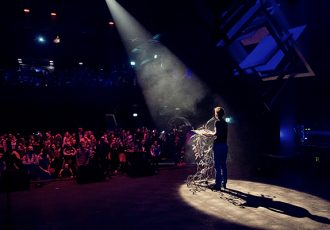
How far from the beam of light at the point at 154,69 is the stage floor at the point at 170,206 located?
8.20m

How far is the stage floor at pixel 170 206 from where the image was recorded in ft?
17.6

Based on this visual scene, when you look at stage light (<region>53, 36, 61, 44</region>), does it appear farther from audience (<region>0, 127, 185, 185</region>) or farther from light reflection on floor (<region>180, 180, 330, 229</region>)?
light reflection on floor (<region>180, 180, 330, 229</region>)

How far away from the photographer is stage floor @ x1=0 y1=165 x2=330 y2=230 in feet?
17.6

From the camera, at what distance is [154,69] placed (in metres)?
20.2

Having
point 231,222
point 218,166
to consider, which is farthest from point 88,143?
point 231,222

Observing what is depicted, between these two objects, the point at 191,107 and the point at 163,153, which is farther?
the point at 191,107

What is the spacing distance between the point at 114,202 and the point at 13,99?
12.3 meters

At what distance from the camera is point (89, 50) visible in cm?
2175

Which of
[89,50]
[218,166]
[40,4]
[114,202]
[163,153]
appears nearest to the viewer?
[114,202]

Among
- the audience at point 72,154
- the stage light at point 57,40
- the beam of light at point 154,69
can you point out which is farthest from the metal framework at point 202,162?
the stage light at point 57,40

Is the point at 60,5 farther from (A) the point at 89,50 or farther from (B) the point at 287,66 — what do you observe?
(B) the point at 287,66

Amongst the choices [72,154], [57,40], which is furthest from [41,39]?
[72,154]

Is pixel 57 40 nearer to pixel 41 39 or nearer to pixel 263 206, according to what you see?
pixel 41 39

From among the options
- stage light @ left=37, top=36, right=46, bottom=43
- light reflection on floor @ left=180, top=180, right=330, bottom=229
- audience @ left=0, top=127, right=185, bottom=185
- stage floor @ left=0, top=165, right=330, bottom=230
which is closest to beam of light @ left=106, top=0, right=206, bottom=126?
audience @ left=0, top=127, right=185, bottom=185
